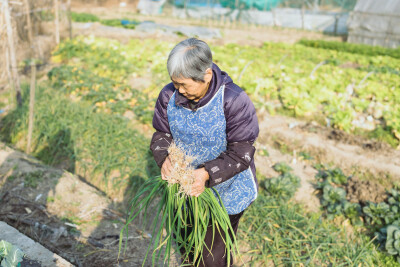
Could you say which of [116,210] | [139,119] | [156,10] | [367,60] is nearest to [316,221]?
[116,210]

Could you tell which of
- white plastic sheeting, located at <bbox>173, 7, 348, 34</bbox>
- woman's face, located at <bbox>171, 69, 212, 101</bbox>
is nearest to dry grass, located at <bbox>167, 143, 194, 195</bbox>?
woman's face, located at <bbox>171, 69, 212, 101</bbox>

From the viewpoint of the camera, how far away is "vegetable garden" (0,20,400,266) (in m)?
3.05

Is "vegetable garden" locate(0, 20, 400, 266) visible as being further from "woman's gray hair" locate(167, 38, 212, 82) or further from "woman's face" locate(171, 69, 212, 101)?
"woman's gray hair" locate(167, 38, 212, 82)

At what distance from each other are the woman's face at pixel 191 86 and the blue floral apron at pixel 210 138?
89 millimetres

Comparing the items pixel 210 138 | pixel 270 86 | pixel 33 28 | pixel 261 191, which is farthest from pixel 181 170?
pixel 33 28

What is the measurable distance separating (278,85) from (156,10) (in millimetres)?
20206

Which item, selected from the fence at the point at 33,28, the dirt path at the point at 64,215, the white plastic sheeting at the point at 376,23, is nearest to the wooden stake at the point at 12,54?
the fence at the point at 33,28

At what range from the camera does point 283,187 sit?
12.6 feet

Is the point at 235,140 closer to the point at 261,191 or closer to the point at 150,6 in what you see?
the point at 261,191

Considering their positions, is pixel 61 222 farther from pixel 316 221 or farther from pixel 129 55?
pixel 129 55

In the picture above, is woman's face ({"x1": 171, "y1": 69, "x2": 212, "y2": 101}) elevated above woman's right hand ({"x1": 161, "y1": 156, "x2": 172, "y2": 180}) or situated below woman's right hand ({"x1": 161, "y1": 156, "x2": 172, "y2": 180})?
above

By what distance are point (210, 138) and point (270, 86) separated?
188 inches

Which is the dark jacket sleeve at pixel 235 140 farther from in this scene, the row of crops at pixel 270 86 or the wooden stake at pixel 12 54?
the wooden stake at pixel 12 54

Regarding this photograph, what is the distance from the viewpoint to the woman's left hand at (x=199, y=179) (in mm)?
1812
